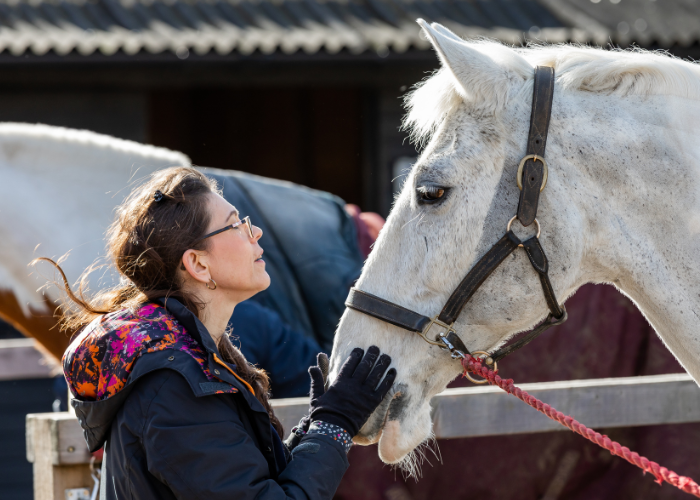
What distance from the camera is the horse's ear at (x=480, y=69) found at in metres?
1.36

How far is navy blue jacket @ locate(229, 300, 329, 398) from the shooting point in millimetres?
2379

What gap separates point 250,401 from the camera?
1242 mm

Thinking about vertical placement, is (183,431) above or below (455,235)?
below

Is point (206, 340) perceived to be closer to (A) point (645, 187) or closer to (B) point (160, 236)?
(B) point (160, 236)

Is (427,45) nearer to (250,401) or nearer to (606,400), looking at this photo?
(606,400)

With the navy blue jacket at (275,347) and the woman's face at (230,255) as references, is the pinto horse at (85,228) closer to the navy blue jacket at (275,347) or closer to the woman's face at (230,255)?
the navy blue jacket at (275,347)

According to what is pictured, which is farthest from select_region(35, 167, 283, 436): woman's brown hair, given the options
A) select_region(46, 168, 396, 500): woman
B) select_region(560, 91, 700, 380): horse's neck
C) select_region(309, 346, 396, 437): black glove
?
select_region(560, 91, 700, 380): horse's neck

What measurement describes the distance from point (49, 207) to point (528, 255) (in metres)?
1.85

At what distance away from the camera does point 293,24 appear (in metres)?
4.87

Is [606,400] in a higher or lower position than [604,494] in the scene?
higher

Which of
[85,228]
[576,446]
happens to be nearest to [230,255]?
[85,228]

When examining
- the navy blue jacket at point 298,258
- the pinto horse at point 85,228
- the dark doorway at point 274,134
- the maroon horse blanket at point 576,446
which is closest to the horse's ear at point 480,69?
the pinto horse at point 85,228

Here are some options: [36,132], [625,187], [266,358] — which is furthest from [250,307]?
[625,187]

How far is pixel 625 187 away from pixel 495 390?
2.98ft
